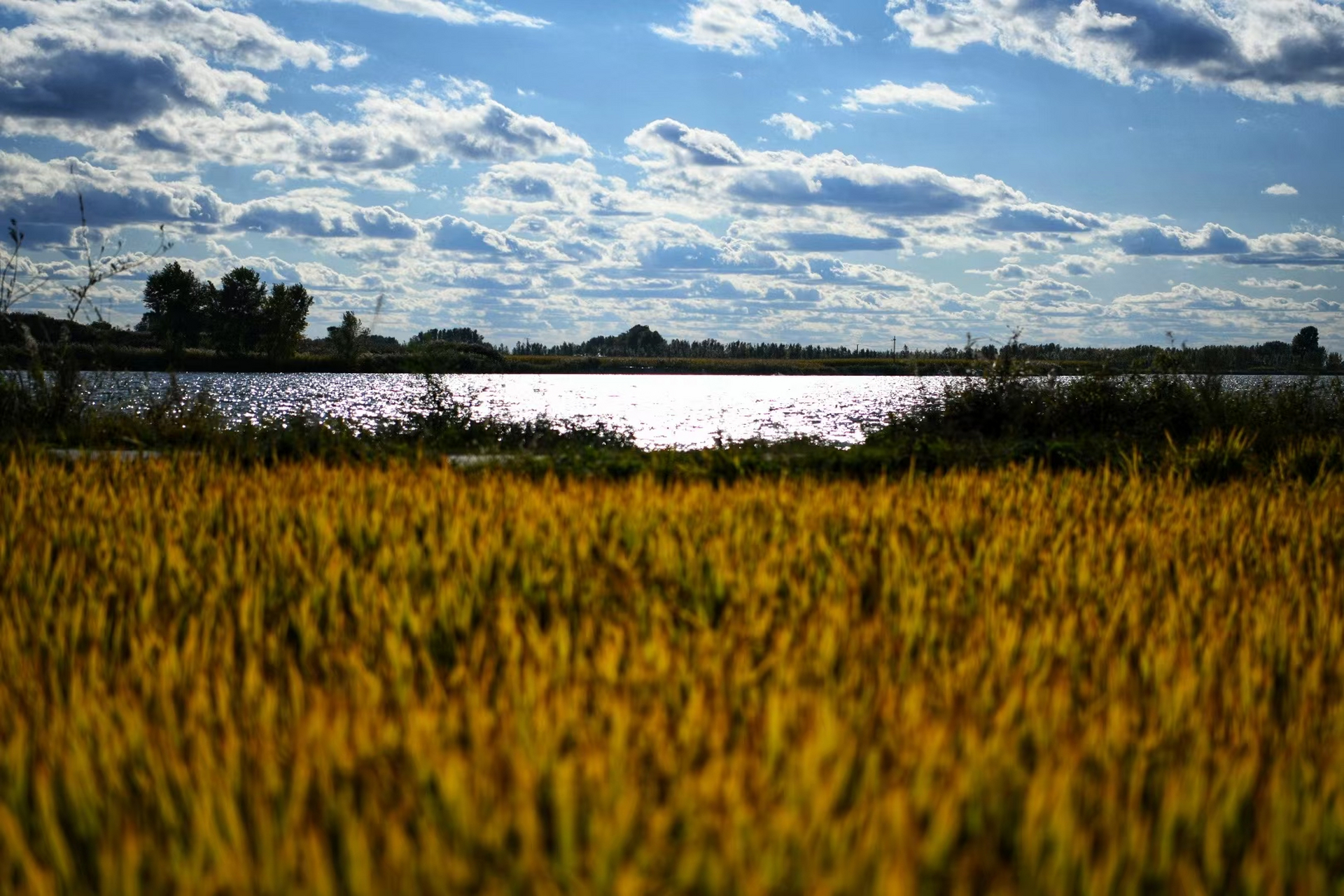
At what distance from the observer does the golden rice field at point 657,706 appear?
8.36 ft

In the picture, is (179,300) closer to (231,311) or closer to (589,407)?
(231,311)

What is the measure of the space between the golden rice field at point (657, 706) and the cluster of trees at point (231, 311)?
324ft

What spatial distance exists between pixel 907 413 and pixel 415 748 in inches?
643

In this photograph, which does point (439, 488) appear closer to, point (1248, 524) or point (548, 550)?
point (548, 550)

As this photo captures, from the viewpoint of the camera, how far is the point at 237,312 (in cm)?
10119

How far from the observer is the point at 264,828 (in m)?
2.53

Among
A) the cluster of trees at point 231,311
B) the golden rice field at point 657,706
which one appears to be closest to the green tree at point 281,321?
the cluster of trees at point 231,311

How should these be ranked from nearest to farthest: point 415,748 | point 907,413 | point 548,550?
point 415,748
point 548,550
point 907,413

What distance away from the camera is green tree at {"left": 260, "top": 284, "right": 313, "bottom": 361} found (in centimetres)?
9881

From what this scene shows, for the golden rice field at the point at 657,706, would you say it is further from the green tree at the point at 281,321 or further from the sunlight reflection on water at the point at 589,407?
the green tree at the point at 281,321

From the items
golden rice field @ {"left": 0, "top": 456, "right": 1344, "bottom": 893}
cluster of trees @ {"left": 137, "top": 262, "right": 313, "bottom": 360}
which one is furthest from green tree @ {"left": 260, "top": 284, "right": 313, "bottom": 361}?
golden rice field @ {"left": 0, "top": 456, "right": 1344, "bottom": 893}

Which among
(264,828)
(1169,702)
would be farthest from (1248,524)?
(264,828)

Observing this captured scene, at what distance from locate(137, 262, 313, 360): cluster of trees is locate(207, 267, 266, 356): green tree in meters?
0.06

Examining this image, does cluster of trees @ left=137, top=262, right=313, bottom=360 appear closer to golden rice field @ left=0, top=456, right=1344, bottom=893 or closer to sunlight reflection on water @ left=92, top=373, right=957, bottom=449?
sunlight reflection on water @ left=92, top=373, right=957, bottom=449
